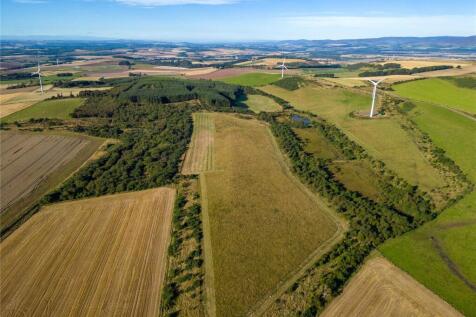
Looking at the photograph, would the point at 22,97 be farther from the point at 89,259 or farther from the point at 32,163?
the point at 89,259

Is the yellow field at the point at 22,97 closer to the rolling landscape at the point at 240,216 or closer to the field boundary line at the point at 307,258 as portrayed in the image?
the rolling landscape at the point at 240,216

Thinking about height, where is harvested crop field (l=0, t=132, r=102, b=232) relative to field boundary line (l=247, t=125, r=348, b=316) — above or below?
above

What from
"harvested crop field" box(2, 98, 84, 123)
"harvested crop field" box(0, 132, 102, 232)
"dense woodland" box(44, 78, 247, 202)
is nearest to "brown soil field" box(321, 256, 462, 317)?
"dense woodland" box(44, 78, 247, 202)

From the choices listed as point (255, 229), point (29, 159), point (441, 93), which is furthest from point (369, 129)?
point (29, 159)

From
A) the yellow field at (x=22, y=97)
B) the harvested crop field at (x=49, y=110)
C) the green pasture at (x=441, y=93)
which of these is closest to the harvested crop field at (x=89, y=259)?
the harvested crop field at (x=49, y=110)

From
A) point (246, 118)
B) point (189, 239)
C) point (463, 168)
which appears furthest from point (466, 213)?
point (246, 118)

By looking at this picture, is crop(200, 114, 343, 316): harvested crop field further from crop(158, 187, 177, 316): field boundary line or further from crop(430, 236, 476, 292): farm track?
crop(430, 236, 476, 292): farm track
